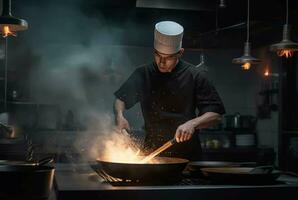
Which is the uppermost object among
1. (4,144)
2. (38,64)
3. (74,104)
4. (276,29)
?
(276,29)

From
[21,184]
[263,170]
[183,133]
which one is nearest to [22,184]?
[21,184]

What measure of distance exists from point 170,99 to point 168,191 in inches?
68.9

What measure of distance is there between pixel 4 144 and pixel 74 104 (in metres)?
1.46

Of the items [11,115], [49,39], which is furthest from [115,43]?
[11,115]

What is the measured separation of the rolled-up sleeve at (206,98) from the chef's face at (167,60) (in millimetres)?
239

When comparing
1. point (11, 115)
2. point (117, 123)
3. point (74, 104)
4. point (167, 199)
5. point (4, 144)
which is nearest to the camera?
point (167, 199)

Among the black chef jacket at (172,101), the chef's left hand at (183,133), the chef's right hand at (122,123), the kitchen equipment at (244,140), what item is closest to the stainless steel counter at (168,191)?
the chef's left hand at (183,133)

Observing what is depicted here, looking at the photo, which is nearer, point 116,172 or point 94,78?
point 116,172

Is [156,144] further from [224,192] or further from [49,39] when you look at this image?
[49,39]

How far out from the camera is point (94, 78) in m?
7.71

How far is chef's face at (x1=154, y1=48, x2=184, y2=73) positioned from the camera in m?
3.44

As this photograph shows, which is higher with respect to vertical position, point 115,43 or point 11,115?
point 115,43

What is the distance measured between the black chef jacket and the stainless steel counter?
1435 mm

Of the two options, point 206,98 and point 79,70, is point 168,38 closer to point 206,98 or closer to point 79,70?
point 206,98
